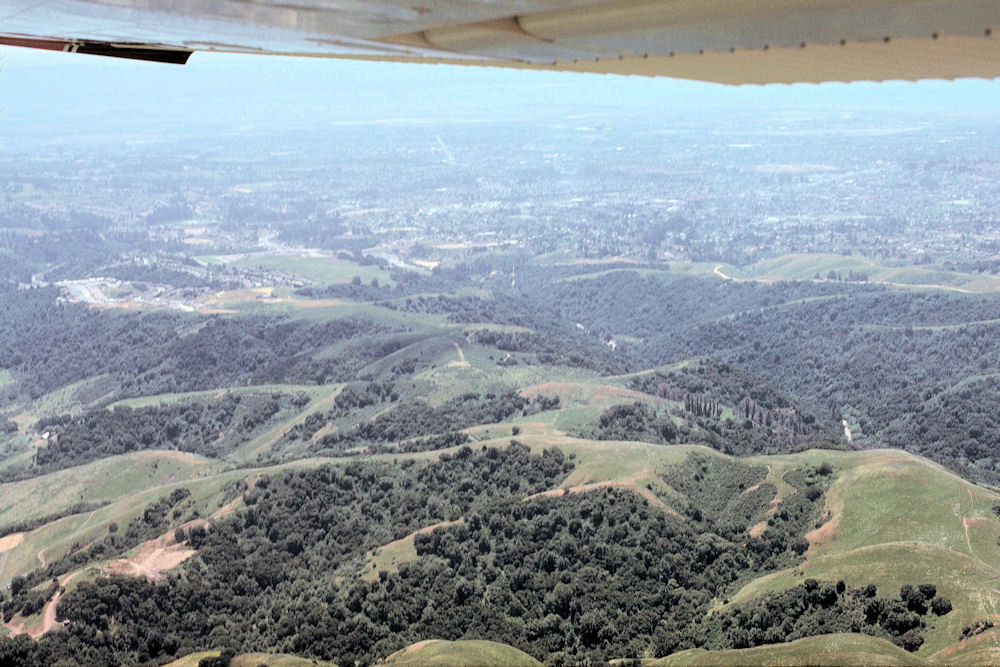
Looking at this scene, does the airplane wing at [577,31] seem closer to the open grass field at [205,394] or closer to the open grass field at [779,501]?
the open grass field at [779,501]

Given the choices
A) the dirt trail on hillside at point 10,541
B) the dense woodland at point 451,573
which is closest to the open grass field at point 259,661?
the dense woodland at point 451,573

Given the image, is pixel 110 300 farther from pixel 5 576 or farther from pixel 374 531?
pixel 374 531

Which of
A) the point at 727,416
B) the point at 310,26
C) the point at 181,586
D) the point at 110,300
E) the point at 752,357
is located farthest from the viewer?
the point at 110,300

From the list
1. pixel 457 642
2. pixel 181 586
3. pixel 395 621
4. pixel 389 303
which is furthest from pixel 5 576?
pixel 389 303

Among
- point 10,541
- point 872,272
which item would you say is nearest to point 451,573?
point 10,541

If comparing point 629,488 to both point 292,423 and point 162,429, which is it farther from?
point 162,429
